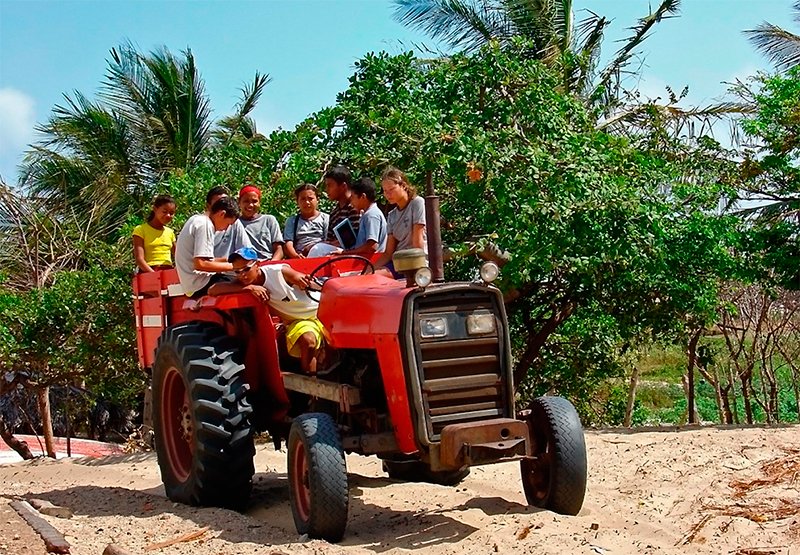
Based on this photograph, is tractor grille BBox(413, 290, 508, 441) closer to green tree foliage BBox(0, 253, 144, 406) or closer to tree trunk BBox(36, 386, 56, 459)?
green tree foliage BBox(0, 253, 144, 406)

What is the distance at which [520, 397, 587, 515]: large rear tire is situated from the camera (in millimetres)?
6074

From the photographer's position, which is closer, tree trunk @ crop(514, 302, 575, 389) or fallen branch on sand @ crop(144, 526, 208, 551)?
fallen branch on sand @ crop(144, 526, 208, 551)

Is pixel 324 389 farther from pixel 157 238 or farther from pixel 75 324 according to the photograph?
pixel 75 324

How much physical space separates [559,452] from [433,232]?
4.83ft

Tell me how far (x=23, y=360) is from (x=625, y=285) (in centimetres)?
821

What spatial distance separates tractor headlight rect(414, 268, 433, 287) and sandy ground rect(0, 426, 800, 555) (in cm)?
141

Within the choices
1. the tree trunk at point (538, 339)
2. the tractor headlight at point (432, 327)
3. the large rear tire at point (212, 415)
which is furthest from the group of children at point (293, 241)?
the tree trunk at point (538, 339)

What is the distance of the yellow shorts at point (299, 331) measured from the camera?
22.6 ft

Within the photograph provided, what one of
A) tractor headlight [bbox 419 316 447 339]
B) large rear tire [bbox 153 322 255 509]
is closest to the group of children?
large rear tire [bbox 153 322 255 509]

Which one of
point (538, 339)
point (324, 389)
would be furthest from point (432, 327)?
point (538, 339)

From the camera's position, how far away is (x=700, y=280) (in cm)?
1166

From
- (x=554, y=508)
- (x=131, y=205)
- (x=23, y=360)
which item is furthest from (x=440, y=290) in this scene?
(x=131, y=205)

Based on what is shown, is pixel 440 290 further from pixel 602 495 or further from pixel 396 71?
pixel 396 71

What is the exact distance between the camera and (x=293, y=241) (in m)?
8.71
